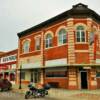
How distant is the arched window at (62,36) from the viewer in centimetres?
3371

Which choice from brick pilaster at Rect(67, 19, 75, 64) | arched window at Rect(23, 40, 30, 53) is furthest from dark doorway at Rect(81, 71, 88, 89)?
arched window at Rect(23, 40, 30, 53)

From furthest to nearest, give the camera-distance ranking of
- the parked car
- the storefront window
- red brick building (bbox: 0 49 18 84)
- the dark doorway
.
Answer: red brick building (bbox: 0 49 18 84) → the storefront window → the dark doorway → the parked car

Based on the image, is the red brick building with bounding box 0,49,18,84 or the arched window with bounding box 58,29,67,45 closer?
the arched window with bounding box 58,29,67,45

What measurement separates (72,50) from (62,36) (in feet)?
11.2

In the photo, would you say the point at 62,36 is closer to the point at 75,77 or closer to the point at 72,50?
the point at 72,50

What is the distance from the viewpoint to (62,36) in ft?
112

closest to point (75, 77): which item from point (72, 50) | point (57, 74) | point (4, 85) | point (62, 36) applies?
point (72, 50)

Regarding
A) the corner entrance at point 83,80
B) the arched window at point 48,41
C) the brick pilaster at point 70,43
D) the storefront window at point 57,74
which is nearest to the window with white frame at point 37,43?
the arched window at point 48,41

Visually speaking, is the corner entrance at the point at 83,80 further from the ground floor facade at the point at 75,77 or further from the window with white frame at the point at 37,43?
the window with white frame at the point at 37,43

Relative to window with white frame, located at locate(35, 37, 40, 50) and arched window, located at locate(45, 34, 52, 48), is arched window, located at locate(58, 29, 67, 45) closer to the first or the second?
arched window, located at locate(45, 34, 52, 48)

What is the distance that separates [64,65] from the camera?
105ft

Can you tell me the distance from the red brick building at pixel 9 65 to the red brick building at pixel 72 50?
11.8 m

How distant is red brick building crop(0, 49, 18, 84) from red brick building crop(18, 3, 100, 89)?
38.8ft

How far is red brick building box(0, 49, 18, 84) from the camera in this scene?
48.3 meters
